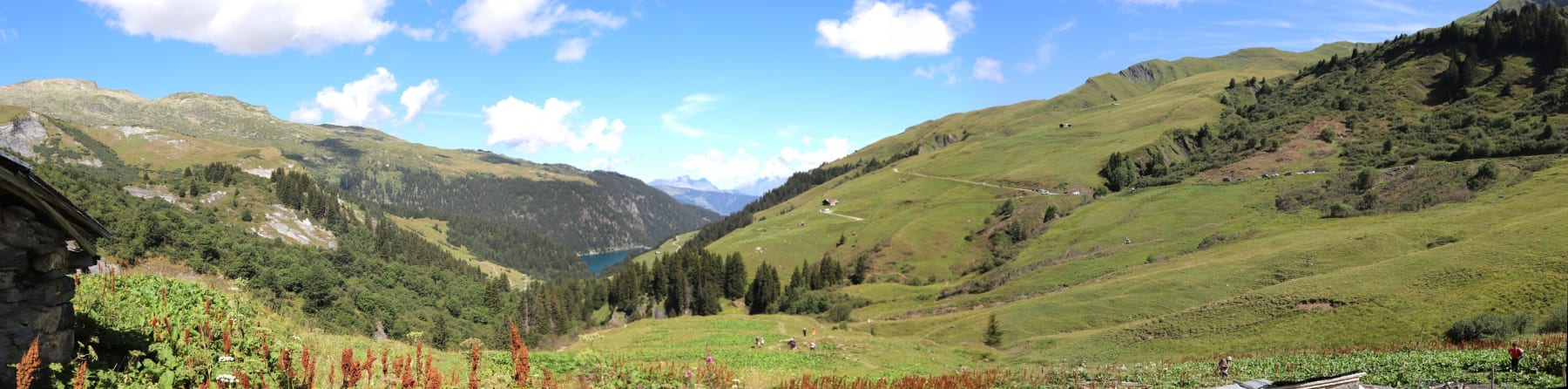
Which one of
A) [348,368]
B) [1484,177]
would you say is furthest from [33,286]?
[1484,177]

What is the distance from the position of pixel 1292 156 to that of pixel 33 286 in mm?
145963

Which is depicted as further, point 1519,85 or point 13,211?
point 1519,85

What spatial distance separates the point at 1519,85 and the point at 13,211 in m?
165

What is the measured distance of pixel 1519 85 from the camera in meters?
105

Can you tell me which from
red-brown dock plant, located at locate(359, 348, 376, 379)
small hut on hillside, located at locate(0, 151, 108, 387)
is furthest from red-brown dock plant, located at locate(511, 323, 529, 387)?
small hut on hillside, located at locate(0, 151, 108, 387)

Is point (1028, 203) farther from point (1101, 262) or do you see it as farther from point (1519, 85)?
point (1519, 85)

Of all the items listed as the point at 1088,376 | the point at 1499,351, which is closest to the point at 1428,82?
the point at 1499,351

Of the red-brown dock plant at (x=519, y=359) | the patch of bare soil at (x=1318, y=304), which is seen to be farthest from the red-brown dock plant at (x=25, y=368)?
the patch of bare soil at (x=1318, y=304)

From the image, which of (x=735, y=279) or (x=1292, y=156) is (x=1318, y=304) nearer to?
(x=1292, y=156)

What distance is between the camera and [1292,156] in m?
114

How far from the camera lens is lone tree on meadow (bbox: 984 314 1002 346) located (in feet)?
171

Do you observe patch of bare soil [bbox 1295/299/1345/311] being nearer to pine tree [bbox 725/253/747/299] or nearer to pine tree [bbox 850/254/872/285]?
pine tree [bbox 850/254/872/285]

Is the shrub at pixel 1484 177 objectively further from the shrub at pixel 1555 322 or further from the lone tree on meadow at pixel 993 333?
the lone tree on meadow at pixel 993 333

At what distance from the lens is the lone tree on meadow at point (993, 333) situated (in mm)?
52219
